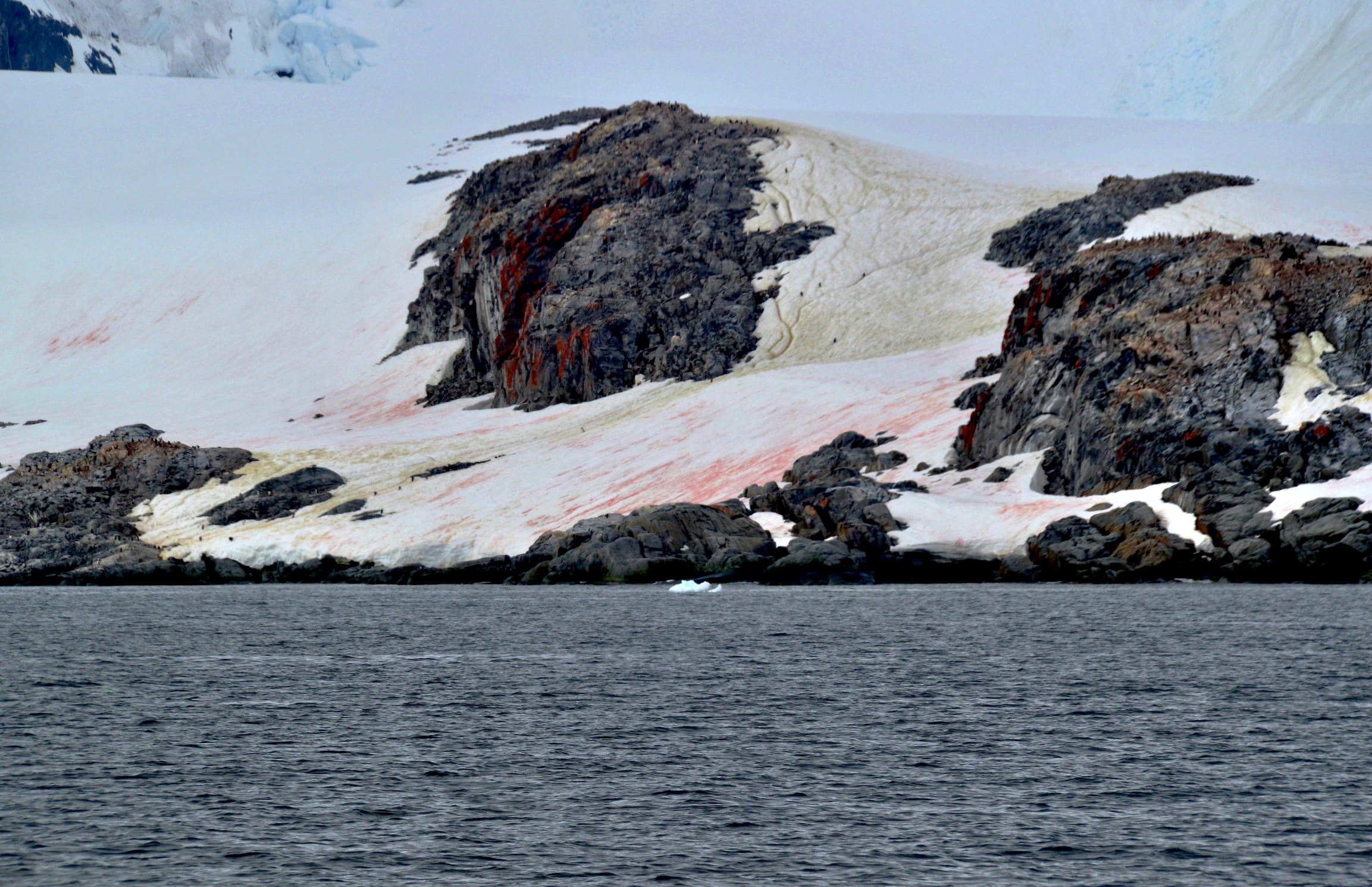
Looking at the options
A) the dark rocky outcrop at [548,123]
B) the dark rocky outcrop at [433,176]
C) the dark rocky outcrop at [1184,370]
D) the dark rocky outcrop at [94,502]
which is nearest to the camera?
the dark rocky outcrop at [1184,370]

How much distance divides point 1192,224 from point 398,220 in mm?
87177

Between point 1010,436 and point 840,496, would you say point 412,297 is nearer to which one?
point 1010,436

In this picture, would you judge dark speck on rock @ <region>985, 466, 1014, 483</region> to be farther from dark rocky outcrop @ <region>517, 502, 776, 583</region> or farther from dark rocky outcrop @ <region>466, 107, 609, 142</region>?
dark rocky outcrop @ <region>466, 107, 609, 142</region>

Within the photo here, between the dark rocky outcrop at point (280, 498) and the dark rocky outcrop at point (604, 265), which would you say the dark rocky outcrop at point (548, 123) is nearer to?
the dark rocky outcrop at point (604, 265)

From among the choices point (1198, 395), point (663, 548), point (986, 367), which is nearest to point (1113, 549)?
point (1198, 395)

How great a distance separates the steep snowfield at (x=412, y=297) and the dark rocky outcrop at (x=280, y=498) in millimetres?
1424

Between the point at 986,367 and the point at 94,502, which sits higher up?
the point at 986,367

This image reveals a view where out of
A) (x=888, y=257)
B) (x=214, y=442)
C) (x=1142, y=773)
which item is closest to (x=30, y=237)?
(x=214, y=442)

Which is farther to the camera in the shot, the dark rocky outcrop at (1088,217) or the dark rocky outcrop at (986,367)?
the dark rocky outcrop at (1088,217)

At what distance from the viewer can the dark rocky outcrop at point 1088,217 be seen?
101 m

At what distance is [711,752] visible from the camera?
82.2 ft

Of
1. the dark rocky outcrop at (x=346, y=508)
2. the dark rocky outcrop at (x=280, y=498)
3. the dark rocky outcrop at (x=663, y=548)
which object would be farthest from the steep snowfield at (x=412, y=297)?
the dark rocky outcrop at (x=663, y=548)

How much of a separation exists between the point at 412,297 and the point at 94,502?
51.1 m

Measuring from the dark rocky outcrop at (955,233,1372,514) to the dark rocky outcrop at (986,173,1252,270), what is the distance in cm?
2309
